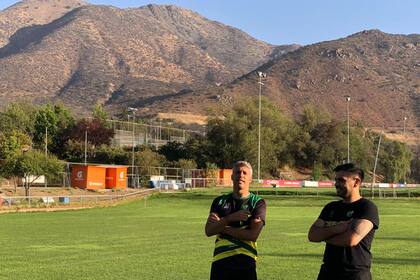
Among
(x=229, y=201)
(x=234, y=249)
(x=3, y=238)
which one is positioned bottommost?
(x=3, y=238)

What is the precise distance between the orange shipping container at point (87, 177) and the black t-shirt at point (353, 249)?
6499 cm

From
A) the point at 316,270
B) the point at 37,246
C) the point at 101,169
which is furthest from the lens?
the point at 101,169

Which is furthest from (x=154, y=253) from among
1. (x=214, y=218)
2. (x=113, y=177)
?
(x=113, y=177)

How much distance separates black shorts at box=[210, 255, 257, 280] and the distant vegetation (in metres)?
97.4

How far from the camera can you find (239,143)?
116938mm

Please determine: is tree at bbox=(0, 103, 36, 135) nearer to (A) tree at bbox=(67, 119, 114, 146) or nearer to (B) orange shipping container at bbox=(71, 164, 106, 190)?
(A) tree at bbox=(67, 119, 114, 146)

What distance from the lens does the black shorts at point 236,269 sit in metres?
6.61

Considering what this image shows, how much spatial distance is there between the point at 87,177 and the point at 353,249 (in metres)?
65.3

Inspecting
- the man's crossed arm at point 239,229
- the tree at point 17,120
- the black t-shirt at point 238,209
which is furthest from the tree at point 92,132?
the man's crossed arm at point 239,229

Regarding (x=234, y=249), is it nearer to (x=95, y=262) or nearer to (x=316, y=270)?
(x=316, y=270)

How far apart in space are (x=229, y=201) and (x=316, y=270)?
805cm

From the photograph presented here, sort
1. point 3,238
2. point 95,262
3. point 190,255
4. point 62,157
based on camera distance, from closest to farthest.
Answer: point 95,262, point 190,255, point 3,238, point 62,157

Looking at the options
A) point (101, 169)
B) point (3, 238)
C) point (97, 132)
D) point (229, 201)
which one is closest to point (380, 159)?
point (97, 132)

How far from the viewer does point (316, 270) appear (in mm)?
14336
